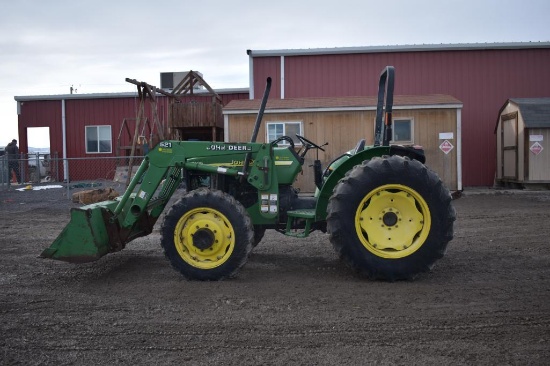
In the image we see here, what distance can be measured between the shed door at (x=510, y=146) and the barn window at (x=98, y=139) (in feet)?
54.4

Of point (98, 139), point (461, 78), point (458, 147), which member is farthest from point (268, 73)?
point (98, 139)

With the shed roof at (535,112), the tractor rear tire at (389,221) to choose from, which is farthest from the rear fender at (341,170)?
the shed roof at (535,112)

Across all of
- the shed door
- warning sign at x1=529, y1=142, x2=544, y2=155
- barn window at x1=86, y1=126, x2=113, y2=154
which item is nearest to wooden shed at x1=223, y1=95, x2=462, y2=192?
warning sign at x1=529, y1=142, x2=544, y2=155

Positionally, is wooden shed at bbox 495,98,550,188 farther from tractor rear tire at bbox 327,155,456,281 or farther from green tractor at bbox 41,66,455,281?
tractor rear tire at bbox 327,155,456,281

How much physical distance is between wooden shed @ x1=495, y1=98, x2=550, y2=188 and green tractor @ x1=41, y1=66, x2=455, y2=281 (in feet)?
38.8

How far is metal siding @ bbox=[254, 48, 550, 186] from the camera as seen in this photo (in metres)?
20.8

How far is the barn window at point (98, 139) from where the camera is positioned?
25.6 meters

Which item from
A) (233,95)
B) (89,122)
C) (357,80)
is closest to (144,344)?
(357,80)

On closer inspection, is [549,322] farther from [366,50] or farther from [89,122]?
[89,122]

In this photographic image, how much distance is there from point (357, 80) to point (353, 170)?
16.1 m

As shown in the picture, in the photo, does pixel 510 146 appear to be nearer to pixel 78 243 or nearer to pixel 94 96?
pixel 78 243

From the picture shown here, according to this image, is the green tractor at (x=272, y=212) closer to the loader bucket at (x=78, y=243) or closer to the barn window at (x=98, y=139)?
the loader bucket at (x=78, y=243)

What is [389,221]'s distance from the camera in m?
5.87

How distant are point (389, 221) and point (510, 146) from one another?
1373 centimetres
